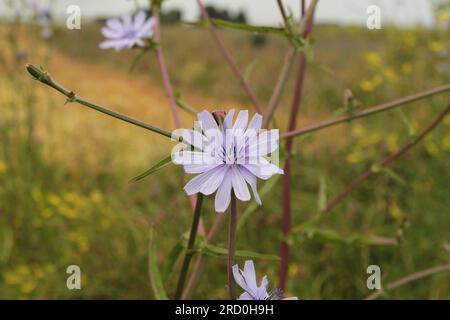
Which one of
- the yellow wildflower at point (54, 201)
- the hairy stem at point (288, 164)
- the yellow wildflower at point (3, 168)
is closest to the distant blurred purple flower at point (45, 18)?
the yellow wildflower at point (3, 168)


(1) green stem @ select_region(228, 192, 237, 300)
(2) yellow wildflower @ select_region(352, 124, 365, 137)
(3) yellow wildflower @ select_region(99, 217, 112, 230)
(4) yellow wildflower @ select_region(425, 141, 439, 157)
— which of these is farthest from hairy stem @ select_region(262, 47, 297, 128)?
(2) yellow wildflower @ select_region(352, 124, 365, 137)

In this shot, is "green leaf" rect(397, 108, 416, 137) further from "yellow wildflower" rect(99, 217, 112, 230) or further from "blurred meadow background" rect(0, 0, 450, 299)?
"yellow wildflower" rect(99, 217, 112, 230)

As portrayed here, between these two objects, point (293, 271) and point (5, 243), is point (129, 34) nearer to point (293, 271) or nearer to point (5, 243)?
point (293, 271)

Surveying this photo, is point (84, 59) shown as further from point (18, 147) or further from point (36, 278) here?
point (36, 278)

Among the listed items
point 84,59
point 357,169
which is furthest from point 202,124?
point 84,59

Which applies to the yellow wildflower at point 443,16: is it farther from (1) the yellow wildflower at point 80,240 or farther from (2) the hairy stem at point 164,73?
(2) the hairy stem at point 164,73

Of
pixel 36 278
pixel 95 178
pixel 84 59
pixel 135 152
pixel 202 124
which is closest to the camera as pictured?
pixel 202 124
